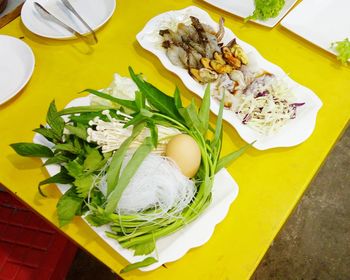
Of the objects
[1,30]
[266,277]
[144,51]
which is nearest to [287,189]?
[144,51]

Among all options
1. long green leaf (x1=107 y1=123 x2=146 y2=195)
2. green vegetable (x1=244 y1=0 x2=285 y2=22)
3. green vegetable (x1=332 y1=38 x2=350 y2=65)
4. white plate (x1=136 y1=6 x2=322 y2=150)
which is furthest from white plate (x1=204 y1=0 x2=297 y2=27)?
long green leaf (x1=107 y1=123 x2=146 y2=195)

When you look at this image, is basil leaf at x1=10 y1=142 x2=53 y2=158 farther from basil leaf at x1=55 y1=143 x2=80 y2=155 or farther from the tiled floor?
the tiled floor

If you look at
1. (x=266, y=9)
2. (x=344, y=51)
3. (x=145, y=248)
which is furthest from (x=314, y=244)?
(x=145, y=248)

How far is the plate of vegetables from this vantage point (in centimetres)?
97

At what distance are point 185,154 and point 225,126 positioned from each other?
0.97ft

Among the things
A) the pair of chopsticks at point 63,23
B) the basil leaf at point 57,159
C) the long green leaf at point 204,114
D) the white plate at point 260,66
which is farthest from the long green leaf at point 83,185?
the pair of chopsticks at point 63,23

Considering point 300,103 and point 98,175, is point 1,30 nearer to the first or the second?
point 98,175

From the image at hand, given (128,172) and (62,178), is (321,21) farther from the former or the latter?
(62,178)

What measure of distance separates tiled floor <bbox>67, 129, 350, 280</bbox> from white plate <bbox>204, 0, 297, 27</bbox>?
1.07 meters

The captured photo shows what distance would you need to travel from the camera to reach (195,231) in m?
1.00

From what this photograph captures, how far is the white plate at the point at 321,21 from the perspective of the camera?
58.8 inches

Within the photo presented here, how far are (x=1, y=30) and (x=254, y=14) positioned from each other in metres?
1.04

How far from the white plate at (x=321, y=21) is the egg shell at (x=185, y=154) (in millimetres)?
741

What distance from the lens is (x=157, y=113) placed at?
3.54 ft
